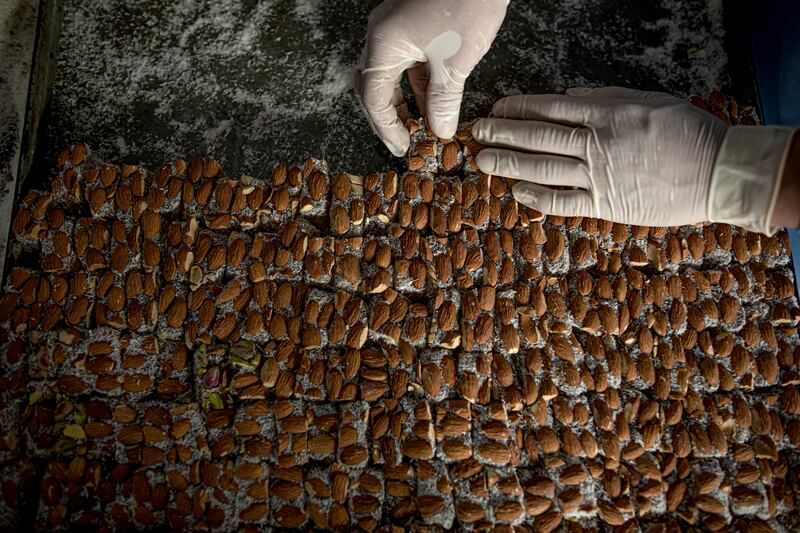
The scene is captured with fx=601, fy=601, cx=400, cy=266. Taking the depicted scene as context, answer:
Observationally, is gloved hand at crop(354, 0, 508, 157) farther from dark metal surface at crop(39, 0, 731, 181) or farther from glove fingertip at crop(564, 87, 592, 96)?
glove fingertip at crop(564, 87, 592, 96)

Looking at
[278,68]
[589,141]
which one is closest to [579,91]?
[589,141]

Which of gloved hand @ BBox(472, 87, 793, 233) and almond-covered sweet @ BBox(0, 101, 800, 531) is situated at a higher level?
gloved hand @ BBox(472, 87, 793, 233)

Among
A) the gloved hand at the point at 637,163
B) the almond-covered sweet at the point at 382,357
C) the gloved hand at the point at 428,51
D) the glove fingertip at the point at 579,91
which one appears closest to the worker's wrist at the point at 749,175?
the gloved hand at the point at 637,163

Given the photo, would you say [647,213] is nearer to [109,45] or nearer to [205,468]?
[205,468]

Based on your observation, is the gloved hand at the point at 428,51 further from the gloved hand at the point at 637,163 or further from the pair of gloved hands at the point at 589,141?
the gloved hand at the point at 637,163

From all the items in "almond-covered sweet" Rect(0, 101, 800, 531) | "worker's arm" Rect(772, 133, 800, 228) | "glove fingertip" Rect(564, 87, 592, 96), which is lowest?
"almond-covered sweet" Rect(0, 101, 800, 531)

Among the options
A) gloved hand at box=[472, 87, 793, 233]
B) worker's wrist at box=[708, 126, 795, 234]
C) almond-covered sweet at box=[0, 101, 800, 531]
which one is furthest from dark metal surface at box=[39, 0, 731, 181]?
worker's wrist at box=[708, 126, 795, 234]
